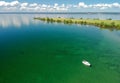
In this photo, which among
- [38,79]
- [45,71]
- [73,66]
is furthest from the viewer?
[73,66]

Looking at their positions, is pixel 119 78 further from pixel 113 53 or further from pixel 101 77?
pixel 113 53

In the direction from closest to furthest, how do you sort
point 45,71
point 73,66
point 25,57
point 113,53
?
point 45,71 → point 73,66 → point 25,57 → point 113,53

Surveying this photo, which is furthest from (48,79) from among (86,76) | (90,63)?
(90,63)

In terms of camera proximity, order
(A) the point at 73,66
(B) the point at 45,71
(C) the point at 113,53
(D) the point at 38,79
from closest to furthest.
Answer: (D) the point at 38,79 < (B) the point at 45,71 < (A) the point at 73,66 < (C) the point at 113,53

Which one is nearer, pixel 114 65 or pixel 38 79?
pixel 38 79

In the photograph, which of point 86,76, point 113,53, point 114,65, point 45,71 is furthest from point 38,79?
point 113,53

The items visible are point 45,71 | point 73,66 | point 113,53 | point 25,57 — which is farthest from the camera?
point 113,53

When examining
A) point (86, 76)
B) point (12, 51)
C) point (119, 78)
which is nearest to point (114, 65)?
point (119, 78)

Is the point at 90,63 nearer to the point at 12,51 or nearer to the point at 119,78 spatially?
the point at 119,78
